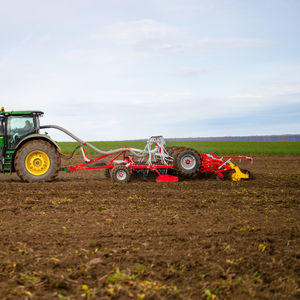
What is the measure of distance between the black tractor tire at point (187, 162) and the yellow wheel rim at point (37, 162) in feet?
13.7

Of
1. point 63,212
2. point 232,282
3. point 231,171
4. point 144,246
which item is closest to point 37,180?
point 63,212

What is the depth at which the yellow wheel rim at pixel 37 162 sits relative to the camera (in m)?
11.7

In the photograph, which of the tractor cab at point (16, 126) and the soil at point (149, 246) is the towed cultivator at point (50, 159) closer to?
the tractor cab at point (16, 126)

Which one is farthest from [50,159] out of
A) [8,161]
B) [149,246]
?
[149,246]

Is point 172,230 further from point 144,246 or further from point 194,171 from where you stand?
point 194,171

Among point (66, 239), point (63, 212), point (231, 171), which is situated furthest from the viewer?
point (231, 171)

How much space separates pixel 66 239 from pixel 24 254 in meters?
0.75

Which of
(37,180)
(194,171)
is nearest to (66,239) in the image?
(37,180)

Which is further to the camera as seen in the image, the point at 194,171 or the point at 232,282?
the point at 194,171

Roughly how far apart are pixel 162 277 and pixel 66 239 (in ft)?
6.51

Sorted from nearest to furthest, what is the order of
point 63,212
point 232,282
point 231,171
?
point 232,282 < point 63,212 < point 231,171

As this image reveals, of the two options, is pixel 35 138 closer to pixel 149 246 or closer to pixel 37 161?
pixel 37 161

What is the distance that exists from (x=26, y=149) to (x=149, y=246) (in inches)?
288

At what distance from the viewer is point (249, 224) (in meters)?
6.61
